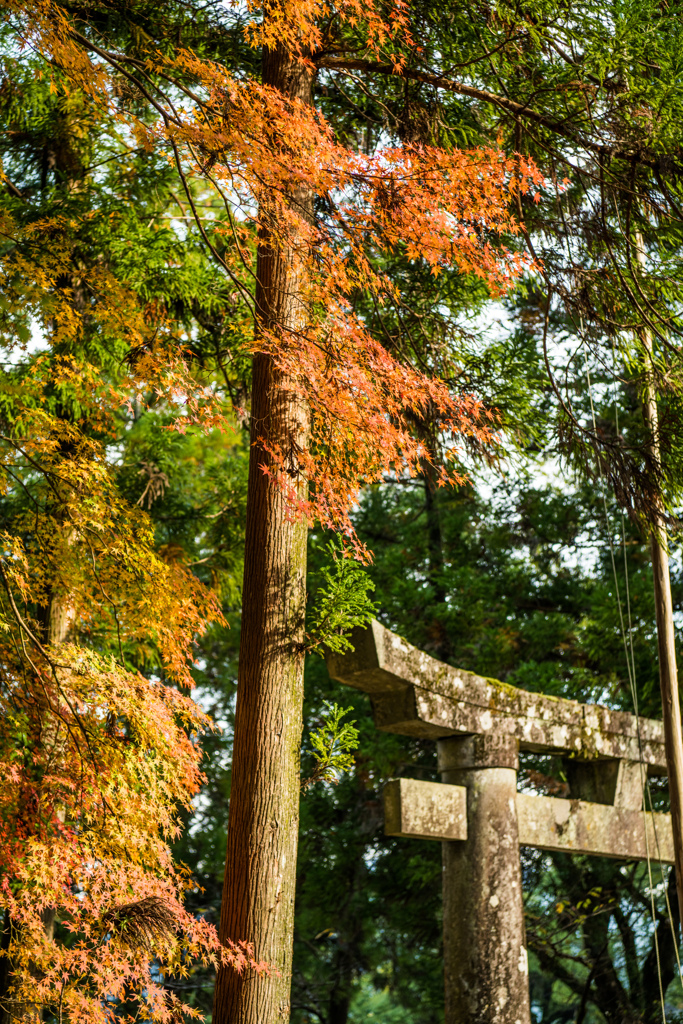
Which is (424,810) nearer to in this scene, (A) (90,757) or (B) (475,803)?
(B) (475,803)

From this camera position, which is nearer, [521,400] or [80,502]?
[80,502]

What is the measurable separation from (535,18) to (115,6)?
2517 mm

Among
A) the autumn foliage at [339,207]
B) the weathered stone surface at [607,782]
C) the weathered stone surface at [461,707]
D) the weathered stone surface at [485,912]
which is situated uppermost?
the autumn foliage at [339,207]

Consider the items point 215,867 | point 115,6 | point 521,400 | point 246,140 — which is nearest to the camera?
point 246,140

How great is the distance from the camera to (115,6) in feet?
17.4

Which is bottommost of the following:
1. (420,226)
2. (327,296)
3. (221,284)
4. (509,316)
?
(327,296)

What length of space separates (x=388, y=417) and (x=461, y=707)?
178 centimetres

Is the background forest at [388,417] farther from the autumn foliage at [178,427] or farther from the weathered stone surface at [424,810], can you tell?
the weathered stone surface at [424,810]

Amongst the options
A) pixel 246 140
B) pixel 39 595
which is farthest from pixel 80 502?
pixel 246 140

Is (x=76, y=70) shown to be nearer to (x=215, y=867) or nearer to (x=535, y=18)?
(x=535, y=18)

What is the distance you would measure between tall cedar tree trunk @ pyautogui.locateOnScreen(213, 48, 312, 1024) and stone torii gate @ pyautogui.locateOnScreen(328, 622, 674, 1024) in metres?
0.52

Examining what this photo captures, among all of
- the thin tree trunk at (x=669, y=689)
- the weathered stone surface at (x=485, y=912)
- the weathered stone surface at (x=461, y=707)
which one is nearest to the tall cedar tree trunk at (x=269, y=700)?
the weathered stone surface at (x=461, y=707)

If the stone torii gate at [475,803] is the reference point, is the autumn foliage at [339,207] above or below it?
above

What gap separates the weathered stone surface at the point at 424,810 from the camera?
15.2ft
